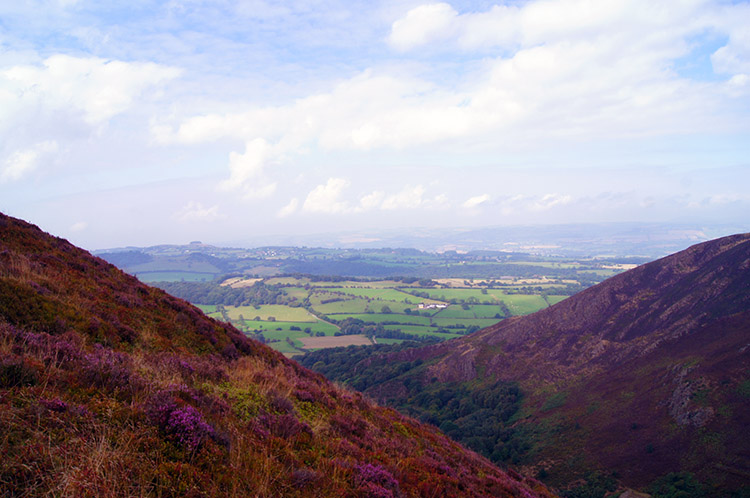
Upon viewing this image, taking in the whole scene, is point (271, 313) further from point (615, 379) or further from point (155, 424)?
point (155, 424)

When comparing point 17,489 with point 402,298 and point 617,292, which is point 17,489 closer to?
point 617,292

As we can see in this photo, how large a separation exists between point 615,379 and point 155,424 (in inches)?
1463

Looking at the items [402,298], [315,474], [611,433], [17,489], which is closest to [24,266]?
[17,489]

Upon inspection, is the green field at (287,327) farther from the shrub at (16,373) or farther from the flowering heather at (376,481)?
the shrub at (16,373)

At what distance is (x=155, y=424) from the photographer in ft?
17.8

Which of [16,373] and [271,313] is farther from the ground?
[16,373]

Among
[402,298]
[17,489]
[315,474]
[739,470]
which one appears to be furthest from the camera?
[402,298]

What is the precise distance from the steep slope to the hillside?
1618 cm

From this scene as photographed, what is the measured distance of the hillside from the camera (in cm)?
2202

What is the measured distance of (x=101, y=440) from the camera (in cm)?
459

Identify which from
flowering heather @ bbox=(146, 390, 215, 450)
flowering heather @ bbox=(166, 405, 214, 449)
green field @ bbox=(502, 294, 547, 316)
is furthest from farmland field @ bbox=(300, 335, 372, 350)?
flowering heather @ bbox=(166, 405, 214, 449)

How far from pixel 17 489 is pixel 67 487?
0.45 m

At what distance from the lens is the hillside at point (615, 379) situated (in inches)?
867

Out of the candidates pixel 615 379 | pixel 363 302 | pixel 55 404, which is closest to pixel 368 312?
pixel 363 302
